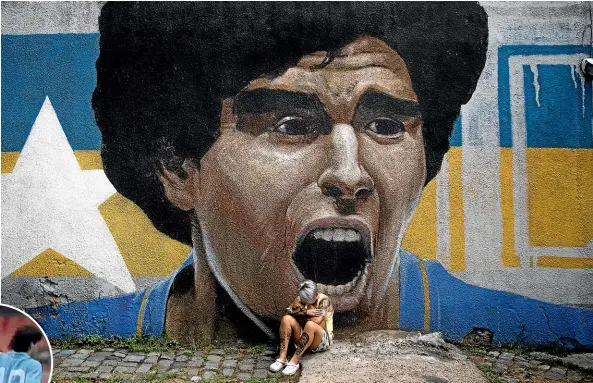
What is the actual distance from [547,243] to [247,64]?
330 cm

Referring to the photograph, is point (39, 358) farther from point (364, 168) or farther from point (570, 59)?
point (570, 59)

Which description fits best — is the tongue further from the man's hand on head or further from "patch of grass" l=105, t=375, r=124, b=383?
"patch of grass" l=105, t=375, r=124, b=383

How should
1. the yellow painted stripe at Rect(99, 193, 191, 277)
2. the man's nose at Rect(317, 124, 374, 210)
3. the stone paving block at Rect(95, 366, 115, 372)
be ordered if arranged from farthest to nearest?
the yellow painted stripe at Rect(99, 193, 191, 277) < the man's nose at Rect(317, 124, 374, 210) < the stone paving block at Rect(95, 366, 115, 372)

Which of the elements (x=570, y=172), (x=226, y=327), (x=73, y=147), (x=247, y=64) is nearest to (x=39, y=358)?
(x=226, y=327)

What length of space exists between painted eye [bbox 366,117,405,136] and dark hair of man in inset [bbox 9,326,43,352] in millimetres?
3296

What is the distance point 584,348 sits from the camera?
5086mm

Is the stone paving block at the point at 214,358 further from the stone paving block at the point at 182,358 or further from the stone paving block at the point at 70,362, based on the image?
the stone paving block at the point at 70,362

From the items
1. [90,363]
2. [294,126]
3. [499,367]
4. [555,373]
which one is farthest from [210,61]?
[555,373]

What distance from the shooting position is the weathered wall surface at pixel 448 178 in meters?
5.08

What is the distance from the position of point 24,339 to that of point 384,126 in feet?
11.5

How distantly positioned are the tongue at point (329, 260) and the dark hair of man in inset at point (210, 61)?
3.43 feet

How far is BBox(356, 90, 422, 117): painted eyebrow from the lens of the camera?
198 inches

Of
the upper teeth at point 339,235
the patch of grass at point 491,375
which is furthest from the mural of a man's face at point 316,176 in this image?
the patch of grass at point 491,375

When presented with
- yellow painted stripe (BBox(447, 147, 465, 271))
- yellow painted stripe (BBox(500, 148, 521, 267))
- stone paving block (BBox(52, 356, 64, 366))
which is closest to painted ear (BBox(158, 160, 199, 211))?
stone paving block (BBox(52, 356, 64, 366))
